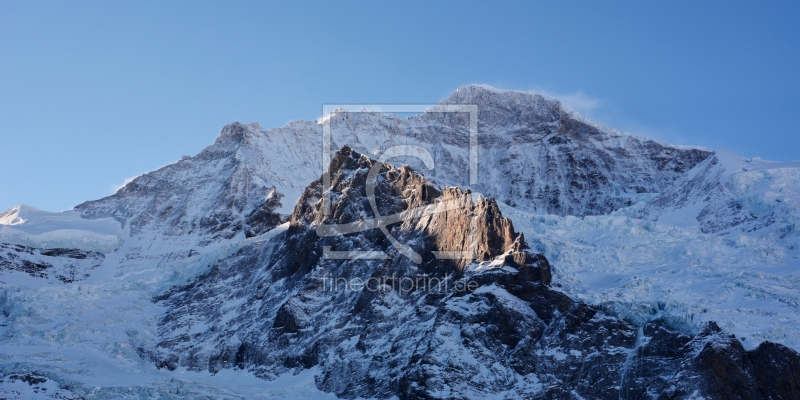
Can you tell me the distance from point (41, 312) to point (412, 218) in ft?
219

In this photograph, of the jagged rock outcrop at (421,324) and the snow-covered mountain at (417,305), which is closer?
the jagged rock outcrop at (421,324)

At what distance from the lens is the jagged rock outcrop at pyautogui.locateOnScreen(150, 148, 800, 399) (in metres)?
117

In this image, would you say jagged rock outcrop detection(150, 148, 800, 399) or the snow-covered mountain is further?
the snow-covered mountain

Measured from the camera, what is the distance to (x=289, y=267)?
175 m

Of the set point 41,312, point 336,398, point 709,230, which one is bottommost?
point 336,398

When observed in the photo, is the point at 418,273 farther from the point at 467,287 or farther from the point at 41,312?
the point at 41,312

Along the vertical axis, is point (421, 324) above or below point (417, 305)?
below

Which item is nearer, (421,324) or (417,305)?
(421,324)

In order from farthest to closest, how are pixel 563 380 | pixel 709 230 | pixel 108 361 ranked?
pixel 709 230 < pixel 108 361 < pixel 563 380

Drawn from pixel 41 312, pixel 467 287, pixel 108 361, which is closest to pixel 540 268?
pixel 467 287

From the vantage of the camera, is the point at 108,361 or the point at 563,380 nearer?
the point at 563,380

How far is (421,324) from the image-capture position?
141 meters

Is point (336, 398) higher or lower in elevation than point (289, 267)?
lower

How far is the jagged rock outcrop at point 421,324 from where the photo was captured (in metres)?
117
